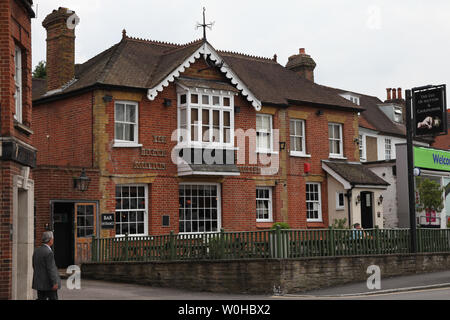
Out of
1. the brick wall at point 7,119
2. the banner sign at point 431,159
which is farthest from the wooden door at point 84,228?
the banner sign at point 431,159

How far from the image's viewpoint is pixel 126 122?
1011 inches

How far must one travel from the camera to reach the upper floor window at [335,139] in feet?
106

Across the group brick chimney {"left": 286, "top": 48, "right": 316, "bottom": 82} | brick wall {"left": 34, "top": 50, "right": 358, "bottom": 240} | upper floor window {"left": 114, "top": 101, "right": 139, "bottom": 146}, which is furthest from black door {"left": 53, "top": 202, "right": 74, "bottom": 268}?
brick chimney {"left": 286, "top": 48, "right": 316, "bottom": 82}

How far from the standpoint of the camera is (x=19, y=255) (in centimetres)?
1497

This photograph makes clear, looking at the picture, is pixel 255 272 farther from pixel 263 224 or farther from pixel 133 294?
pixel 263 224

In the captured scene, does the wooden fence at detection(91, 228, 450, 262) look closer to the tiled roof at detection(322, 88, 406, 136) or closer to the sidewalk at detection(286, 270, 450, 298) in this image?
the sidewalk at detection(286, 270, 450, 298)

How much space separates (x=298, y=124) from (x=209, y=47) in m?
6.40

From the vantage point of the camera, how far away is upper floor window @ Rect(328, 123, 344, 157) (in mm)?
32312

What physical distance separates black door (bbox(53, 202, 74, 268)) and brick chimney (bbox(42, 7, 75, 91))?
19.4ft

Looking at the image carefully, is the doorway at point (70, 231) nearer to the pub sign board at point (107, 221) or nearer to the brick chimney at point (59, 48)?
the pub sign board at point (107, 221)

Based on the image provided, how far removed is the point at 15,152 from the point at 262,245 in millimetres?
6988

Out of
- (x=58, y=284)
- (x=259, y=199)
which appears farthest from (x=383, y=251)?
(x=58, y=284)

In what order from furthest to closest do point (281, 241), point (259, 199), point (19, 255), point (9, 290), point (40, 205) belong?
point (259, 199), point (40, 205), point (281, 241), point (19, 255), point (9, 290)
